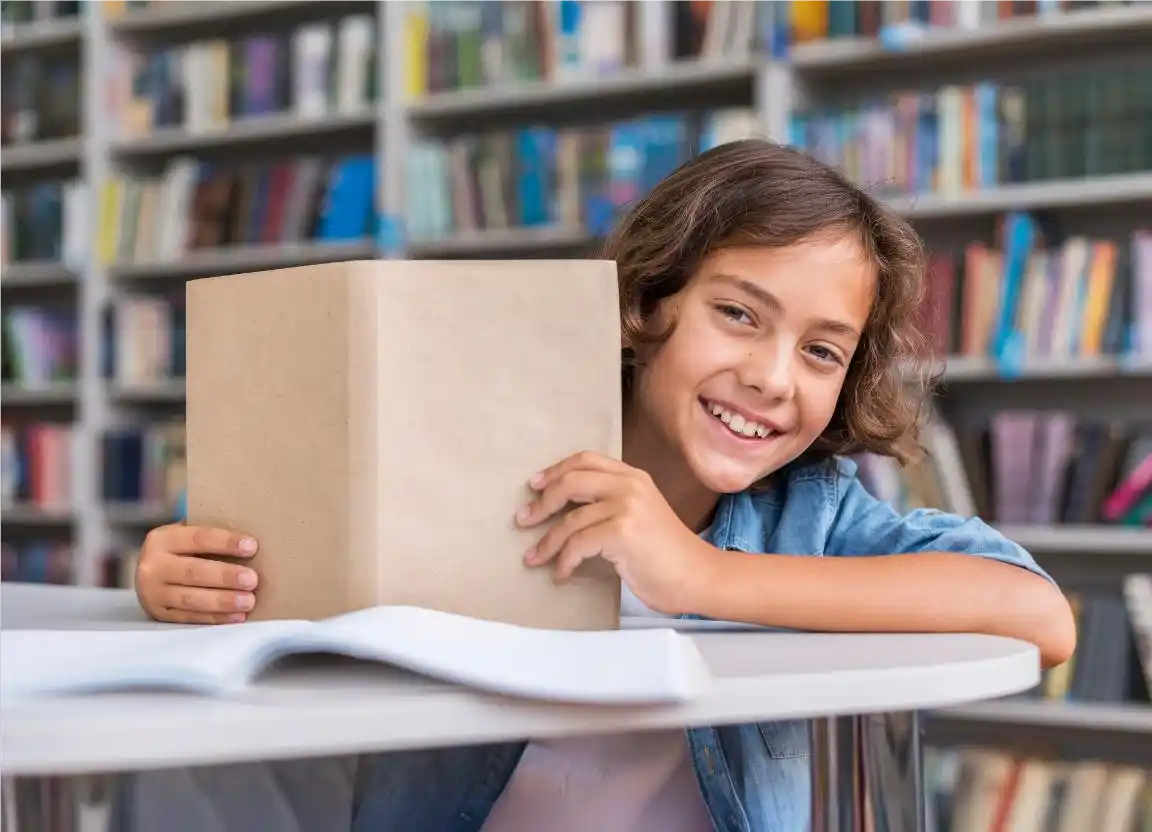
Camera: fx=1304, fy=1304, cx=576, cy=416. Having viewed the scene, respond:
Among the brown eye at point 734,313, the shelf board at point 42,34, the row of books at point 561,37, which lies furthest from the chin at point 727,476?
the shelf board at point 42,34

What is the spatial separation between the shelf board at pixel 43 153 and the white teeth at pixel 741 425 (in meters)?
3.10

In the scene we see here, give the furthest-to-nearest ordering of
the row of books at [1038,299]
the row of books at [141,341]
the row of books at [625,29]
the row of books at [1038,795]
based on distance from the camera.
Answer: the row of books at [141,341] → the row of books at [625,29] → the row of books at [1038,299] → the row of books at [1038,795]

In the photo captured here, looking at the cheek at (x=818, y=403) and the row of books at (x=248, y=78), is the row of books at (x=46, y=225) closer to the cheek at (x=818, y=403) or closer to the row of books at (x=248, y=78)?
the row of books at (x=248, y=78)

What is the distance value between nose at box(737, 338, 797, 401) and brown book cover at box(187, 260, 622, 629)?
0.31 metres

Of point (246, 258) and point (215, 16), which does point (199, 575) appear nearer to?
point (246, 258)

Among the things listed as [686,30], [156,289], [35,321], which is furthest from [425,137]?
[35,321]

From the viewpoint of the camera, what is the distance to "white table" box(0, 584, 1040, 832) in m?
0.46

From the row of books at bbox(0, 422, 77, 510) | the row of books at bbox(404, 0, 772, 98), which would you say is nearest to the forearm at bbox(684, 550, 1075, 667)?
the row of books at bbox(404, 0, 772, 98)

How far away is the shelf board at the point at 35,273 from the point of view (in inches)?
145

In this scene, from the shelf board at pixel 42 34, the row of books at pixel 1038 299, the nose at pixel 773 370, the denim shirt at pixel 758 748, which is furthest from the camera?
the shelf board at pixel 42 34

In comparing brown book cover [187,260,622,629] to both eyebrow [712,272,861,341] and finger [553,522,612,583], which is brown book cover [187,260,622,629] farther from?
eyebrow [712,272,861,341]

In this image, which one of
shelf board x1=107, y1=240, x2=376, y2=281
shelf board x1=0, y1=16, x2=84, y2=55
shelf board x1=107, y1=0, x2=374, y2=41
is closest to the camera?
shelf board x1=107, y1=240, x2=376, y2=281

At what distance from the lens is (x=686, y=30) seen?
2.91 meters

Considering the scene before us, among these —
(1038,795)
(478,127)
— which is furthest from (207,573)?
(478,127)
